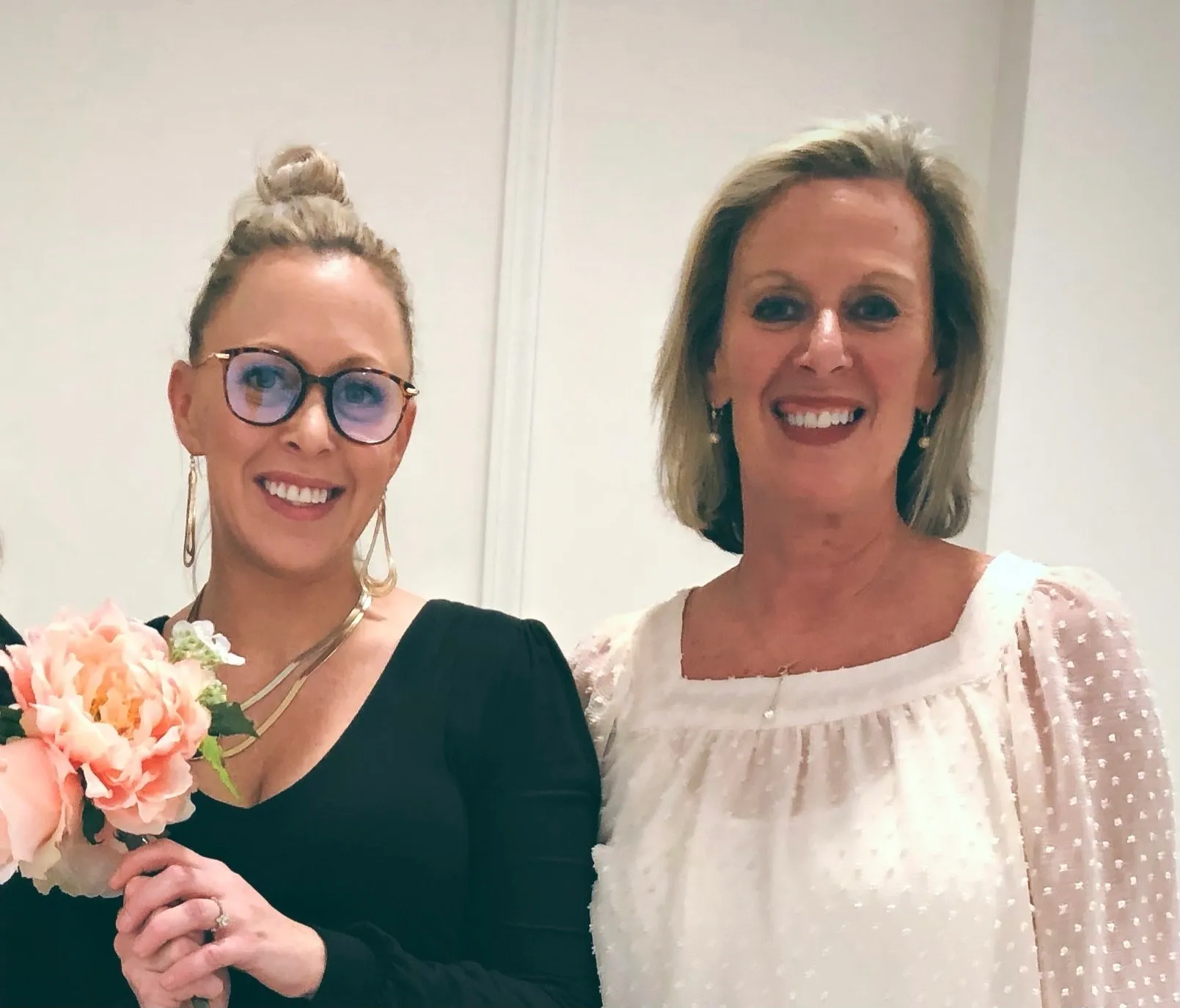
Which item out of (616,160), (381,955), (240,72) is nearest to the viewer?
(381,955)

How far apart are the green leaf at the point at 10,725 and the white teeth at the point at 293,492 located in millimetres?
349

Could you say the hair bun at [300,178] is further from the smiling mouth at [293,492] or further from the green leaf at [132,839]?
the green leaf at [132,839]

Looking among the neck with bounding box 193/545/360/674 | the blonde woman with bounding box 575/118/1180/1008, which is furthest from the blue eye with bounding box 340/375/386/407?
the blonde woman with bounding box 575/118/1180/1008

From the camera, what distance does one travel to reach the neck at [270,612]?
3.53 ft

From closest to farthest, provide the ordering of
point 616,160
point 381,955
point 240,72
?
point 381,955
point 240,72
point 616,160

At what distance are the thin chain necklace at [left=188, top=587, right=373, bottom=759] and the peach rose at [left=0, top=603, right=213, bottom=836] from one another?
0.86 ft

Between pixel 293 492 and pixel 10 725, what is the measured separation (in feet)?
1.20

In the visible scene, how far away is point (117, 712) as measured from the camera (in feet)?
2.31

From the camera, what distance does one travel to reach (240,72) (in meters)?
1.65

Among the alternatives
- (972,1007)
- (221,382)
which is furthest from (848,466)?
(221,382)

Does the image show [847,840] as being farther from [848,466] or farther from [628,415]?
[628,415]

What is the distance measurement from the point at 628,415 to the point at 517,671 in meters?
0.82

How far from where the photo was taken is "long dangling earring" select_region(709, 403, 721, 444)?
129 cm

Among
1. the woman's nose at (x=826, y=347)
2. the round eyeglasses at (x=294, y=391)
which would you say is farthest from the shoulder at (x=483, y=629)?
the woman's nose at (x=826, y=347)
